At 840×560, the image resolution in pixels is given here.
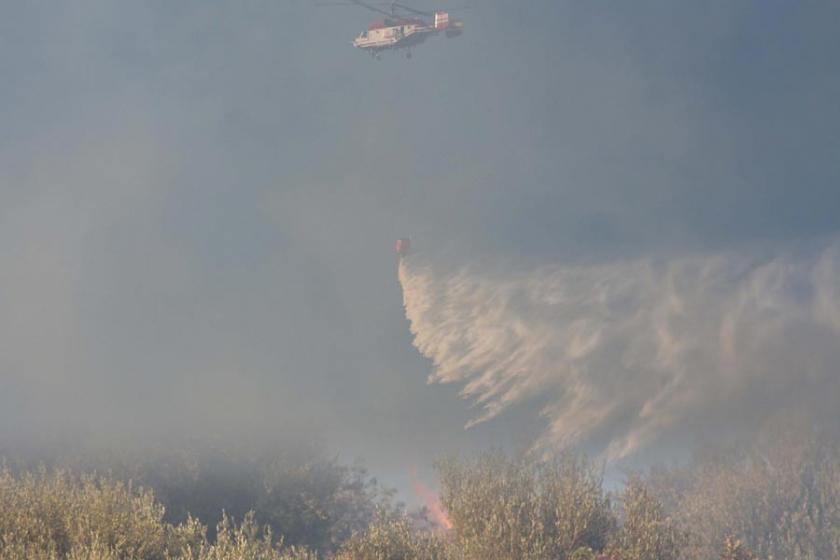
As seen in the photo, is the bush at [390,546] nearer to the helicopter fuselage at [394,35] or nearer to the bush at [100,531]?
the bush at [100,531]

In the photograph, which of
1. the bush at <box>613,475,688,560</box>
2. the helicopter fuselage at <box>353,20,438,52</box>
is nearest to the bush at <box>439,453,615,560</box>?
the bush at <box>613,475,688,560</box>

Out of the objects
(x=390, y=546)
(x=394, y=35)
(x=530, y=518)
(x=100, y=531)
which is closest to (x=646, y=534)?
(x=530, y=518)

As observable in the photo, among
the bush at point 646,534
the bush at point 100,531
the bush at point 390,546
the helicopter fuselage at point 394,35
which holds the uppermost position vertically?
the helicopter fuselage at point 394,35

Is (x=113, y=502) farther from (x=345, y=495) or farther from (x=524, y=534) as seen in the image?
(x=345, y=495)

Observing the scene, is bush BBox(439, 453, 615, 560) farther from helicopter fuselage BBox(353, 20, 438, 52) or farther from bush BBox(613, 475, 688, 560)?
helicopter fuselage BBox(353, 20, 438, 52)

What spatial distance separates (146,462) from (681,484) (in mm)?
74387

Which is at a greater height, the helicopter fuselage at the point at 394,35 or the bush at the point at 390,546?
the helicopter fuselage at the point at 394,35

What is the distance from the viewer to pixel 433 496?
9869cm

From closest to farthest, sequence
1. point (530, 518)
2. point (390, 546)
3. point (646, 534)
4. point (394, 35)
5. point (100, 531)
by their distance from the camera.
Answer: point (100, 531)
point (390, 546)
point (646, 534)
point (530, 518)
point (394, 35)

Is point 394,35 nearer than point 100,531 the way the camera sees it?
No

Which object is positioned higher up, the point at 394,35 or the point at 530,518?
the point at 394,35

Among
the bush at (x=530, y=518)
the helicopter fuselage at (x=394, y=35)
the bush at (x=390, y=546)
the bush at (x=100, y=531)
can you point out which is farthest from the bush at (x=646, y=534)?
the helicopter fuselage at (x=394, y=35)

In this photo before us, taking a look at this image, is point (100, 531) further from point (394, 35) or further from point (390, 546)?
point (394, 35)

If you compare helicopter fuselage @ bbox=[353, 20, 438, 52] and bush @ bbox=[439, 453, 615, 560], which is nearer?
bush @ bbox=[439, 453, 615, 560]
